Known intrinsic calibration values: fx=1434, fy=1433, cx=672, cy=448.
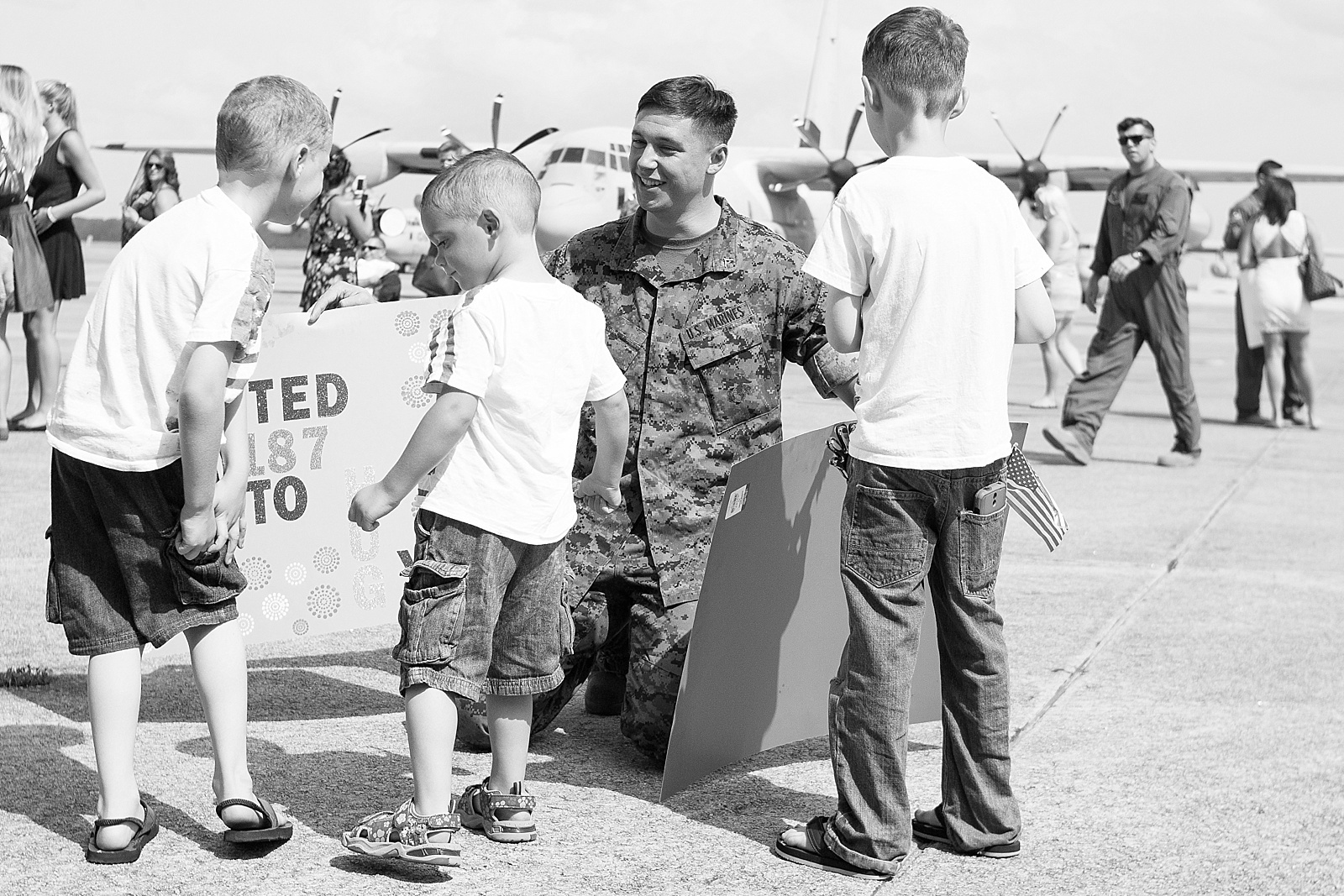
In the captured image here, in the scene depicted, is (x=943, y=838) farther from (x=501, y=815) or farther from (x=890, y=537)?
(x=501, y=815)

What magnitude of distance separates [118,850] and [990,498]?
6.21 ft

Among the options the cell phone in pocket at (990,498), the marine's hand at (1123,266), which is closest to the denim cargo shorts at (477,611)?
the cell phone in pocket at (990,498)

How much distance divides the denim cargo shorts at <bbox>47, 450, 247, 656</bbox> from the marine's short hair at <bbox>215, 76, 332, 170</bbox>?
63 centimetres

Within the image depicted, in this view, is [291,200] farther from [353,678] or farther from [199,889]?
[353,678]

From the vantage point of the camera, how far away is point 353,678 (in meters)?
4.42

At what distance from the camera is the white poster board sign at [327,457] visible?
407 centimetres

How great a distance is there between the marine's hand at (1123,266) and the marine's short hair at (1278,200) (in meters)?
3.41

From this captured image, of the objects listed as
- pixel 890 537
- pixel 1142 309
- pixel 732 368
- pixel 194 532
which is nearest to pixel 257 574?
pixel 194 532

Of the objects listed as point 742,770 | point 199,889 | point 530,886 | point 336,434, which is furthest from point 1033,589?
point 199,889

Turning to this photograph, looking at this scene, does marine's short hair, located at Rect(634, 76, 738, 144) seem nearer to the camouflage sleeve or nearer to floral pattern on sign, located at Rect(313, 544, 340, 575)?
the camouflage sleeve

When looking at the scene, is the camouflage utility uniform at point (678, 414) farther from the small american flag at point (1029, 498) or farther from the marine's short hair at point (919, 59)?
the marine's short hair at point (919, 59)

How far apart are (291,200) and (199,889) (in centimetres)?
138

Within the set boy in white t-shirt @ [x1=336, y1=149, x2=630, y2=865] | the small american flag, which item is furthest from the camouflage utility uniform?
boy in white t-shirt @ [x1=336, y1=149, x2=630, y2=865]

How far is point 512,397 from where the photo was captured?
2.84 m
